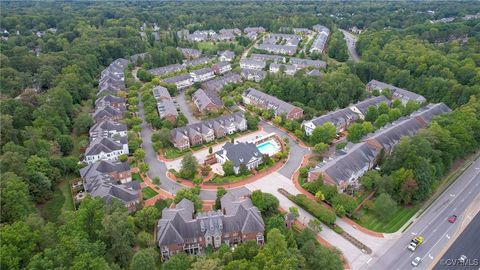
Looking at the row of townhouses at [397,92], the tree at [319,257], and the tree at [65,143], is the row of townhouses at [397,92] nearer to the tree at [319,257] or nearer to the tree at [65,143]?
the tree at [319,257]

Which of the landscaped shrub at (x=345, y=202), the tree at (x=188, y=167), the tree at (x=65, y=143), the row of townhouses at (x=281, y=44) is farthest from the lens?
the row of townhouses at (x=281, y=44)

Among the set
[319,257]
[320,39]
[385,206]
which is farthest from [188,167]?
[320,39]

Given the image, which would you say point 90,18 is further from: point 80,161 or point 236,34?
point 80,161

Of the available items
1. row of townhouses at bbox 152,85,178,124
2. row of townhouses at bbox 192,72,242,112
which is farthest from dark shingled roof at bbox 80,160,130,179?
row of townhouses at bbox 192,72,242,112

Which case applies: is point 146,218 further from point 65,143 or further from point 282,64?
point 282,64

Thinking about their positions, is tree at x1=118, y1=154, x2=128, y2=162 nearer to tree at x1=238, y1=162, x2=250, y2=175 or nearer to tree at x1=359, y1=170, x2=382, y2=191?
tree at x1=238, y1=162, x2=250, y2=175

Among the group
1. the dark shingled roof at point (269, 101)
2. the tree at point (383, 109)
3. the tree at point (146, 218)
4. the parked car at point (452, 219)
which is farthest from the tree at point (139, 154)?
the tree at point (383, 109)
